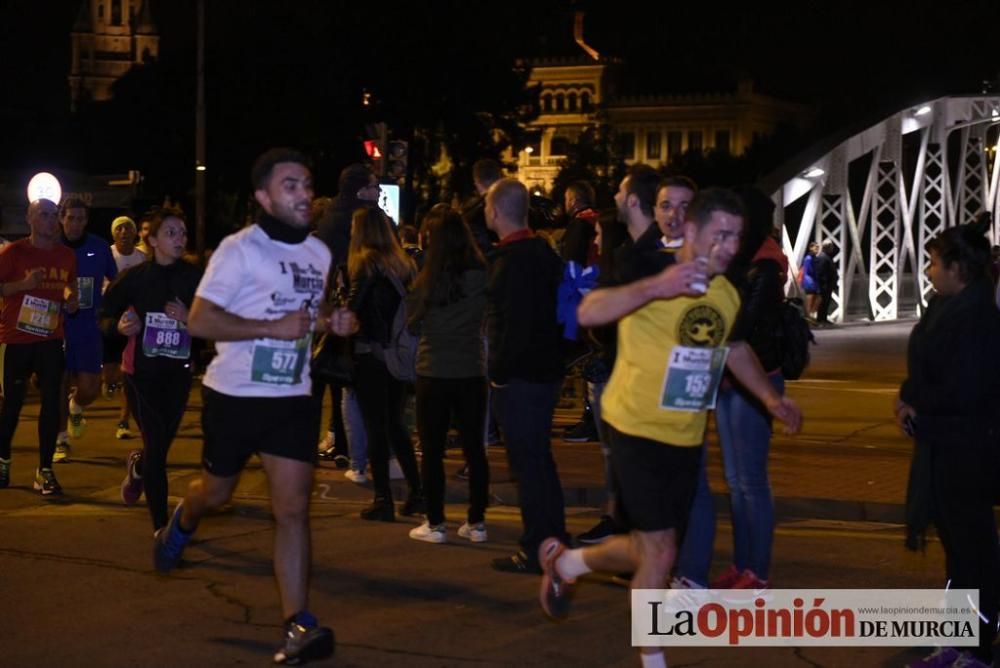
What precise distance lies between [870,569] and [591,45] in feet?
443

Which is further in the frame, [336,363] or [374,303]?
[336,363]

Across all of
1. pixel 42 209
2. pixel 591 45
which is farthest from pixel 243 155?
pixel 591 45

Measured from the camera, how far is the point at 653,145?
443 feet

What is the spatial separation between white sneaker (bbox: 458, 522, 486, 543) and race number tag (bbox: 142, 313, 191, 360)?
1.94 meters

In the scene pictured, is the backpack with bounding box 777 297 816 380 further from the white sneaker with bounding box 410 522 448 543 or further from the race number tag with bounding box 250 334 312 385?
the white sneaker with bounding box 410 522 448 543

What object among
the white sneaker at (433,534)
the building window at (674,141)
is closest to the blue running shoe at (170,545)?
the white sneaker at (433,534)

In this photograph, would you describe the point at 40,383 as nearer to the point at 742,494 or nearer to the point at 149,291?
the point at 149,291

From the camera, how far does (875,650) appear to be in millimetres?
7086

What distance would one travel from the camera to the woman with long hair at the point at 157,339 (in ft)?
30.0

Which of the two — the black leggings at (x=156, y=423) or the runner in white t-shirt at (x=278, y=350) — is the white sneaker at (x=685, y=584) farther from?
the black leggings at (x=156, y=423)

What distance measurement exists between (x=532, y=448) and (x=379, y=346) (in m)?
1.93

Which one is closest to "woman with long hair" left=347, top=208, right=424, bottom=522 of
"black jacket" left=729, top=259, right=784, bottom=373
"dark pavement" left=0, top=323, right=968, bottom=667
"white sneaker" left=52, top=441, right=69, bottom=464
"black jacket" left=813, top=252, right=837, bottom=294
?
"dark pavement" left=0, top=323, right=968, bottom=667

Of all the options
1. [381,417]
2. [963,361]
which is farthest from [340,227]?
[963,361]

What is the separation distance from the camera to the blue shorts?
12.4 metres
